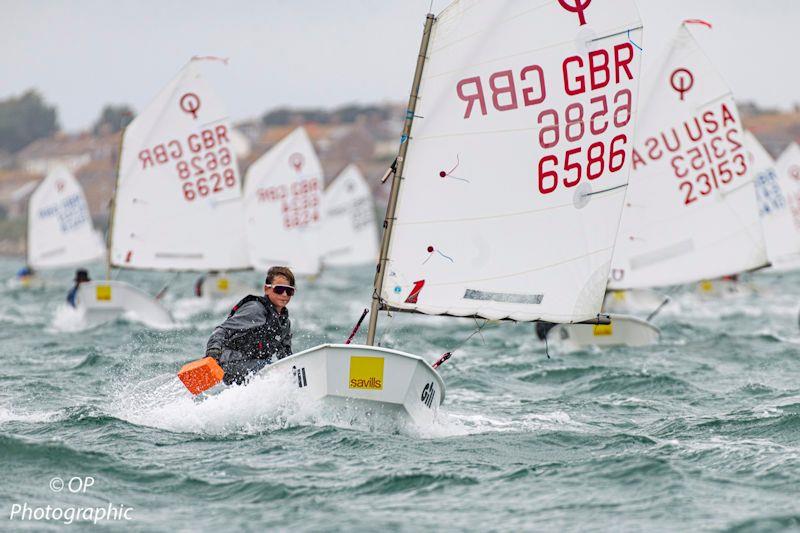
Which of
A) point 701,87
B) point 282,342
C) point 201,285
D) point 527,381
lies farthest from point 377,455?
point 201,285

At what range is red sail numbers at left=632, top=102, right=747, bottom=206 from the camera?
18484 mm

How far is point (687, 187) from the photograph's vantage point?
18.5 m

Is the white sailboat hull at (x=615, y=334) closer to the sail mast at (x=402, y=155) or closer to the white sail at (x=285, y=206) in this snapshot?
the sail mast at (x=402, y=155)

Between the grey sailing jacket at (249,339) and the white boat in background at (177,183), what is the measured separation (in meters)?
12.4

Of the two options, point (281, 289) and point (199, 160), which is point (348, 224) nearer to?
point (199, 160)

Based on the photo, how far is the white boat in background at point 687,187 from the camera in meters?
18.4

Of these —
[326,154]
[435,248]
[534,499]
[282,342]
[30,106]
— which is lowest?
[534,499]

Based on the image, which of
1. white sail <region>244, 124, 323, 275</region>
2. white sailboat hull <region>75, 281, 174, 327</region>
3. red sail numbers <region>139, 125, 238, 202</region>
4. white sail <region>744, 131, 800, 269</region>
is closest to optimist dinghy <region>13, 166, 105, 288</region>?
white sail <region>244, 124, 323, 275</region>

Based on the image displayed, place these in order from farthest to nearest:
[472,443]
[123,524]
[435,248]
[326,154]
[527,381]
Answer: [326,154], [527,381], [435,248], [472,443], [123,524]

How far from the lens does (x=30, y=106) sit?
17762 centimetres

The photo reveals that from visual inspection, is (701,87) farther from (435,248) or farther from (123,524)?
(123,524)

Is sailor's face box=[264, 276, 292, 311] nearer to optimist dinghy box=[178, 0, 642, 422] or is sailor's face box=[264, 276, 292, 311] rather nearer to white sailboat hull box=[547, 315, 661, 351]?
optimist dinghy box=[178, 0, 642, 422]

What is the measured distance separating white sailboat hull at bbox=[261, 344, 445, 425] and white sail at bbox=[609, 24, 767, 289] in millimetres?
9073

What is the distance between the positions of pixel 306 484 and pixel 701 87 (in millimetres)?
11992
